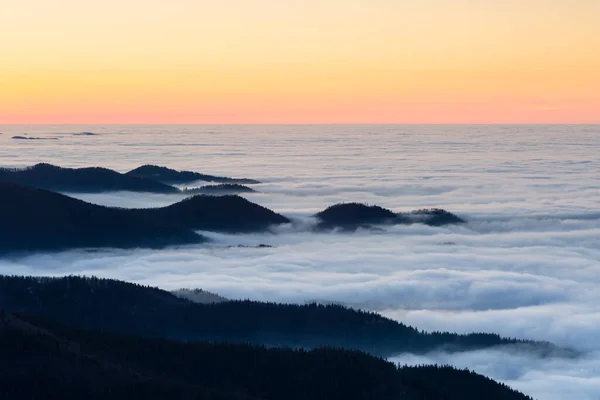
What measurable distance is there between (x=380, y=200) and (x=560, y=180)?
45.9 metres

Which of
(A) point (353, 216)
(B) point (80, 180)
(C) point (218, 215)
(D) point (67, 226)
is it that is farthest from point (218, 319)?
(B) point (80, 180)

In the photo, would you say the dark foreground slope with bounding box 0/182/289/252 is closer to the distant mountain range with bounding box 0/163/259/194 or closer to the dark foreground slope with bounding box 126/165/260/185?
the distant mountain range with bounding box 0/163/259/194

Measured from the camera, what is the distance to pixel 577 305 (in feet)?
265

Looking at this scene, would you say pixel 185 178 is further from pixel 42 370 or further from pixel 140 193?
pixel 42 370

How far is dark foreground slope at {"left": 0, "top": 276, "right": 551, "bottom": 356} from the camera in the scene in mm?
65188

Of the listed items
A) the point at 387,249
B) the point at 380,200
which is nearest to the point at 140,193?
the point at 380,200

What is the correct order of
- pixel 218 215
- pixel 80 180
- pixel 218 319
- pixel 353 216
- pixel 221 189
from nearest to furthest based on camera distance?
pixel 218 319 → pixel 218 215 → pixel 353 216 → pixel 221 189 → pixel 80 180

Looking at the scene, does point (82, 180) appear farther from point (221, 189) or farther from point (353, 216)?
point (353, 216)

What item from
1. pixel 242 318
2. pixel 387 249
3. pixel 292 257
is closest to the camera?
pixel 242 318

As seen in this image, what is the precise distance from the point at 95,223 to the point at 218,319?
191 feet

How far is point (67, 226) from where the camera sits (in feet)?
399

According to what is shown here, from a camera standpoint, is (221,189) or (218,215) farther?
(221,189)

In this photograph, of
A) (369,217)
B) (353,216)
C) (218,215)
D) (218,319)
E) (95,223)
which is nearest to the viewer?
(218,319)

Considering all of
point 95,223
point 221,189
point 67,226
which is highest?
point 221,189
